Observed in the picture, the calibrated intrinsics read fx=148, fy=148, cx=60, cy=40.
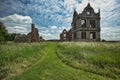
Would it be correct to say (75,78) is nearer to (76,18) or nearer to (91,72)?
(91,72)

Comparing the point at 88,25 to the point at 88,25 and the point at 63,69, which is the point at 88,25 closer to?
the point at 88,25

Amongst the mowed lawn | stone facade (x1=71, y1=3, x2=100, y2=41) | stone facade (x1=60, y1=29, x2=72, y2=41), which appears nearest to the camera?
the mowed lawn

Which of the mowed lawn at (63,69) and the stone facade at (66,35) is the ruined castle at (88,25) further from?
the mowed lawn at (63,69)

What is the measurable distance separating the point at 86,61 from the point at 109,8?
3.23 m

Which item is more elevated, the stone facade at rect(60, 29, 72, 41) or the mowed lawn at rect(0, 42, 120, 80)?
the stone facade at rect(60, 29, 72, 41)

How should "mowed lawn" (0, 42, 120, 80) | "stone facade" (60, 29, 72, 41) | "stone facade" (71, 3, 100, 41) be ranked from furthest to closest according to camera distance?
"stone facade" (60, 29, 72, 41) → "stone facade" (71, 3, 100, 41) → "mowed lawn" (0, 42, 120, 80)

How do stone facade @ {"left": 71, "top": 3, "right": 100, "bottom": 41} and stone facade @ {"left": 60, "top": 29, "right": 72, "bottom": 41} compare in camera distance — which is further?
stone facade @ {"left": 60, "top": 29, "right": 72, "bottom": 41}

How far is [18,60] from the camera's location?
188 inches

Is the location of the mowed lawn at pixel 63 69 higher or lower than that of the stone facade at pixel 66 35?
lower

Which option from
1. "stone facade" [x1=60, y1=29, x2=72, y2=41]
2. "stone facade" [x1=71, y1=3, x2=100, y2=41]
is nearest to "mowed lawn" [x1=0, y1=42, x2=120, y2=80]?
"stone facade" [x1=71, y1=3, x2=100, y2=41]

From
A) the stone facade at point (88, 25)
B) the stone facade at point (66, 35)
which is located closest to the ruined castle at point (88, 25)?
the stone facade at point (88, 25)

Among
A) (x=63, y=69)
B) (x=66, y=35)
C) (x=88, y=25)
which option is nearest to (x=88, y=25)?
(x=88, y=25)

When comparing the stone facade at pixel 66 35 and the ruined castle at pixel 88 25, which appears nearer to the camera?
the ruined castle at pixel 88 25

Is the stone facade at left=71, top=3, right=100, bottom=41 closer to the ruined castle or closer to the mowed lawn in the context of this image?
the ruined castle
